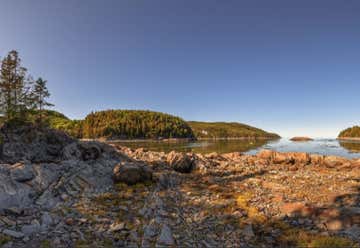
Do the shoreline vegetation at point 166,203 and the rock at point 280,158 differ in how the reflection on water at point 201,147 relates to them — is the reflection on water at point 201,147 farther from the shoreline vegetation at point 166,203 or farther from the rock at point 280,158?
the shoreline vegetation at point 166,203

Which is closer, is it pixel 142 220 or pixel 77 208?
pixel 142 220

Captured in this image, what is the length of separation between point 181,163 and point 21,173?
1249cm

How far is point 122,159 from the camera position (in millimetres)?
22234

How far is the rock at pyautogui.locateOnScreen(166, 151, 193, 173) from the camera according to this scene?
1955 cm

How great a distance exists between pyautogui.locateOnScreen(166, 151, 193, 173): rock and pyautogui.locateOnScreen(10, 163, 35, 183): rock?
1159 centimetres

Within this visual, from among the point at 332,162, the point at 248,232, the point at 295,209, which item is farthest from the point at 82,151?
the point at 332,162

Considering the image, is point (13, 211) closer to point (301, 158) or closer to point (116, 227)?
point (116, 227)

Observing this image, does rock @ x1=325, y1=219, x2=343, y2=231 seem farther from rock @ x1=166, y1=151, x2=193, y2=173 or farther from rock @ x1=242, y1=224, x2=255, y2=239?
rock @ x1=166, y1=151, x2=193, y2=173

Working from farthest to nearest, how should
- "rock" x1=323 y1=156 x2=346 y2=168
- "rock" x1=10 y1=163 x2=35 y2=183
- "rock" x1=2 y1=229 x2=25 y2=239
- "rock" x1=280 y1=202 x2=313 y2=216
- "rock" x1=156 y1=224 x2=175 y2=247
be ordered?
"rock" x1=323 y1=156 x2=346 y2=168
"rock" x1=10 y1=163 x2=35 y2=183
"rock" x1=280 y1=202 x2=313 y2=216
"rock" x1=156 y1=224 x2=175 y2=247
"rock" x1=2 y1=229 x2=25 y2=239

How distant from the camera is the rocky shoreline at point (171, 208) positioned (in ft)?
24.5

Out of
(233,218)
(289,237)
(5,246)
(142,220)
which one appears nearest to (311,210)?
(289,237)

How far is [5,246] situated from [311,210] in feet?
40.1

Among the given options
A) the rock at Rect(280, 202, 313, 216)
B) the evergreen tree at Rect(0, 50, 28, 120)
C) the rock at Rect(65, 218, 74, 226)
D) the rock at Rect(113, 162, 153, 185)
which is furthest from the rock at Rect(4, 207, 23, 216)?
the evergreen tree at Rect(0, 50, 28, 120)

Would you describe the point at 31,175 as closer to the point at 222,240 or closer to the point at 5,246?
the point at 5,246
